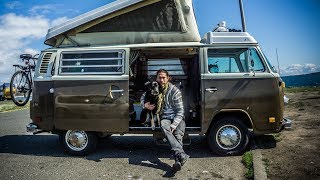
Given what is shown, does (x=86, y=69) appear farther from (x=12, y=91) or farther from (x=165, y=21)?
(x=12, y=91)

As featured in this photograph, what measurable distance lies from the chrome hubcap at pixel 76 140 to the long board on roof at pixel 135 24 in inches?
85.3

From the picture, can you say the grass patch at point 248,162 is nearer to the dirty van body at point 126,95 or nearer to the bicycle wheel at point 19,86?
the dirty van body at point 126,95

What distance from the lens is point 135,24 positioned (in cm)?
716

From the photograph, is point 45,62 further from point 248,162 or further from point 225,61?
point 248,162

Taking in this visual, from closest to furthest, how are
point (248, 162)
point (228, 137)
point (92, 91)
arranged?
point (248, 162) → point (228, 137) → point (92, 91)

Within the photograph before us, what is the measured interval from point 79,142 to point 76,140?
0.28 ft

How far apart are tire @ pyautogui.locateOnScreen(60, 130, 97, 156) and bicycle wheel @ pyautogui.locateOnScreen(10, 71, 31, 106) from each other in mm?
3704

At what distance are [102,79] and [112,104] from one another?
624 millimetres

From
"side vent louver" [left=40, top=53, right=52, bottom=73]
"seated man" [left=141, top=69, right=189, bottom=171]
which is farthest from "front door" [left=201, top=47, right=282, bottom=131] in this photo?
"side vent louver" [left=40, top=53, right=52, bottom=73]

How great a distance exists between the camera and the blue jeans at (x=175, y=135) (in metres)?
6.03

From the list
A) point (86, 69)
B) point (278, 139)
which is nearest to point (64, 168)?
point (86, 69)

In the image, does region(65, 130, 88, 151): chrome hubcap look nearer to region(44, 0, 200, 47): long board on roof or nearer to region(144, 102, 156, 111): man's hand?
region(144, 102, 156, 111): man's hand

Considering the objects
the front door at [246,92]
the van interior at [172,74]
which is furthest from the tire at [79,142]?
the front door at [246,92]

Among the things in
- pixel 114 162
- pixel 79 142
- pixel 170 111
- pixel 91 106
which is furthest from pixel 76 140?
pixel 170 111
